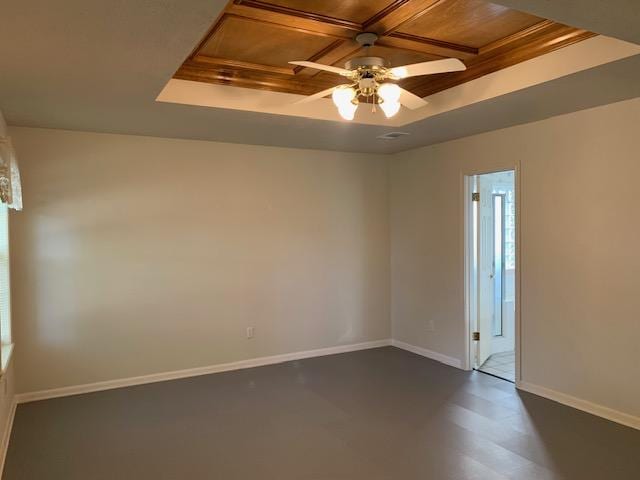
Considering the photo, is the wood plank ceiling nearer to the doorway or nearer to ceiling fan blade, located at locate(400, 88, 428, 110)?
ceiling fan blade, located at locate(400, 88, 428, 110)

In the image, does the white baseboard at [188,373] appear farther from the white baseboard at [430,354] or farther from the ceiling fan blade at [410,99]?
the ceiling fan blade at [410,99]

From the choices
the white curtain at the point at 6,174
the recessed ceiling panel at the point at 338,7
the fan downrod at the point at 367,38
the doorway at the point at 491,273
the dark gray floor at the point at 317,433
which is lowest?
the dark gray floor at the point at 317,433

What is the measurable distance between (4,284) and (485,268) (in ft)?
14.2

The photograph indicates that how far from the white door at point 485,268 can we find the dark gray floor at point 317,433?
0.56 meters

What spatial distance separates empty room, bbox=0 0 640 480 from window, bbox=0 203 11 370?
43 millimetres

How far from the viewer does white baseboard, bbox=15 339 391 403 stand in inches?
166

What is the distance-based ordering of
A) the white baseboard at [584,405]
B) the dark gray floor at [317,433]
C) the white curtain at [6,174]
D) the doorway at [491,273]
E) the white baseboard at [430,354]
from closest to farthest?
the white curtain at [6,174] → the dark gray floor at [317,433] → the white baseboard at [584,405] → the doorway at [491,273] → the white baseboard at [430,354]

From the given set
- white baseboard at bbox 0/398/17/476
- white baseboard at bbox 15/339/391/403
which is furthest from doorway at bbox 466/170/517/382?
white baseboard at bbox 0/398/17/476

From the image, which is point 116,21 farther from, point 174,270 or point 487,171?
point 487,171

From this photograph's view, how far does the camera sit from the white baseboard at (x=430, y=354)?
5061mm

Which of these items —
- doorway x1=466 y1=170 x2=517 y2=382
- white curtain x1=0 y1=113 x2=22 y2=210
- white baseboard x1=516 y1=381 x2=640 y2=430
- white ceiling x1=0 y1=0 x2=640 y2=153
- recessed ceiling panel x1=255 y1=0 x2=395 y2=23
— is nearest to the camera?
white ceiling x1=0 y1=0 x2=640 y2=153

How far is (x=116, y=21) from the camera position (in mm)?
2078

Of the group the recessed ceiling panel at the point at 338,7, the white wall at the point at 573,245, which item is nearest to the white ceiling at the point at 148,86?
the white wall at the point at 573,245

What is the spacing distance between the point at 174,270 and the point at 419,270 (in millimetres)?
2650
